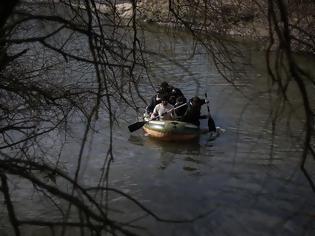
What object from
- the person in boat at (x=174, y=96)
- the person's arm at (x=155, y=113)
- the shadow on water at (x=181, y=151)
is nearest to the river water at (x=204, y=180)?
the shadow on water at (x=181, y=151)

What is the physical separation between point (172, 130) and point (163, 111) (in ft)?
2.01

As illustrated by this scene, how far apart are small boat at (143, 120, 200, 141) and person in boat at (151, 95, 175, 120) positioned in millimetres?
217

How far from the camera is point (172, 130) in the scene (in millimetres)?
13102

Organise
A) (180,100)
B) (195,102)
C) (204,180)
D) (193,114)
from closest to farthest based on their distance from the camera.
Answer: (204,180)
(195,102)
(193,114)
(180,100)

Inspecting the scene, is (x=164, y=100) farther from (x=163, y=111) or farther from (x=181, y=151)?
(x=181, y=151)

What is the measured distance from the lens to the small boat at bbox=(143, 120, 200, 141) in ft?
43.0

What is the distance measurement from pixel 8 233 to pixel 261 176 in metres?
4.98

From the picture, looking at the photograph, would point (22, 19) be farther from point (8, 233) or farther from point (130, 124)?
point (130, 124)

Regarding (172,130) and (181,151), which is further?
(172,130)

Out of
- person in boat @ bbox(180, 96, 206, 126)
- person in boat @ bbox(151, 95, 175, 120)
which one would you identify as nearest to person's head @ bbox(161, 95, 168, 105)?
person in boat @ bbox(151, 95, 175, 120)

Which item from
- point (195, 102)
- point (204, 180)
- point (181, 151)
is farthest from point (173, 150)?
point (204, 180)

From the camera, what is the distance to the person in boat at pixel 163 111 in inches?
526

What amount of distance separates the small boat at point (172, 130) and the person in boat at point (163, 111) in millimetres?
217

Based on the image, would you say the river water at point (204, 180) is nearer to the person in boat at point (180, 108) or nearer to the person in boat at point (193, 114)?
the person in boat at point (193, 114)
